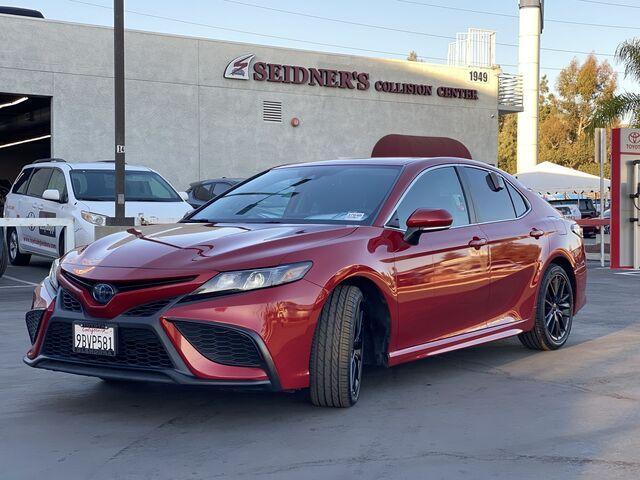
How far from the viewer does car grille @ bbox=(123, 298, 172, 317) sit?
17.0 feet

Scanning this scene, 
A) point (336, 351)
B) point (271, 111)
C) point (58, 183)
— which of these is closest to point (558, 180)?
point (271, 111)

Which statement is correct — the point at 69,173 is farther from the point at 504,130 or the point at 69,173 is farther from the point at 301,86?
the point at 504,130

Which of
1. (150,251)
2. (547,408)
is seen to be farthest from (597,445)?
(150,251)

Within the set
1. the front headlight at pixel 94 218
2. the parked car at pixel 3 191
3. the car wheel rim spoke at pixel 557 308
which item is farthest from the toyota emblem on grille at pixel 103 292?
the parked car at pixel 3 191

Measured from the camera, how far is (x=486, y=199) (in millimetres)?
7320

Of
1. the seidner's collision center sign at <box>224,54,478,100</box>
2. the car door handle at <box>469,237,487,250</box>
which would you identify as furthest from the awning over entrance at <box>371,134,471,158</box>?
the car door handle at <box>469,237,487,250</box>

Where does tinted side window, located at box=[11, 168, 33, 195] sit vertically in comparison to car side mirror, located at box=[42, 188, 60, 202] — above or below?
above

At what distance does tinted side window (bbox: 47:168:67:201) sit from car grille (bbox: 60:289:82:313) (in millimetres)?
9480

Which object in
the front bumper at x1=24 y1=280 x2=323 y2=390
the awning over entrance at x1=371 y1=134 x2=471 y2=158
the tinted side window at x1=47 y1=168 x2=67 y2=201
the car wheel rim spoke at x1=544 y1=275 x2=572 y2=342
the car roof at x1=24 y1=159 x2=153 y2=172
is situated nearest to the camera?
the front bumper at x1=24 y1=280 x2=323 y2=390

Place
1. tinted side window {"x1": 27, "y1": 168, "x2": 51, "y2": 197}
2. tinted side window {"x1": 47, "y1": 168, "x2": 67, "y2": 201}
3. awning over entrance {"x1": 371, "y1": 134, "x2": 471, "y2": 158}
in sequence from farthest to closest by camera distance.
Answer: awning over entrance {"x1": 371, "y1": 134, "x2": 471, "y2": 158}
tinted side window {"x1": 27, "y1": 168, "x2": 51, "y2": 197}
tinted side window {"x1": 47, "y1": 168, "x2": 67, "y2": 201}

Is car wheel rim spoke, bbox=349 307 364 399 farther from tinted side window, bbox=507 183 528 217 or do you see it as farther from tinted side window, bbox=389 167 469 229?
tinted side window, bbox=507 183 528 217

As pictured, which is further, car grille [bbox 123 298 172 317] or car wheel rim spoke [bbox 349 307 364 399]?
car wheel rim spoke [bbox 349 307 364 399]

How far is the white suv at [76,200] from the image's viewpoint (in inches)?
570

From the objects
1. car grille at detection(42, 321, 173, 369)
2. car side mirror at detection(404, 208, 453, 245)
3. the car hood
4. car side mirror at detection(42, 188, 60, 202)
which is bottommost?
car grille at detection(42, 321, 173, 369)
